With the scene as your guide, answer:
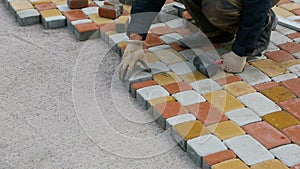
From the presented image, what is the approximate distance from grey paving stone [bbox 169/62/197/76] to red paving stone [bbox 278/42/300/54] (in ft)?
1.52

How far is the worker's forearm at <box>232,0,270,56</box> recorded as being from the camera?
6.97 ft

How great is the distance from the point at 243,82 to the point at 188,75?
232mm

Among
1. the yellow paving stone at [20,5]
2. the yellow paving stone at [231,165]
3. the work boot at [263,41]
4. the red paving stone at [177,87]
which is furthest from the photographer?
the yellow paving stone at [20,5]

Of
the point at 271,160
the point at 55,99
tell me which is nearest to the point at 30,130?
the point at 55,99

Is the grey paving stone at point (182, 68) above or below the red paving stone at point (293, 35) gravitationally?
below

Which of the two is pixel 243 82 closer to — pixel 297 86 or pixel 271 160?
pixel 297 86

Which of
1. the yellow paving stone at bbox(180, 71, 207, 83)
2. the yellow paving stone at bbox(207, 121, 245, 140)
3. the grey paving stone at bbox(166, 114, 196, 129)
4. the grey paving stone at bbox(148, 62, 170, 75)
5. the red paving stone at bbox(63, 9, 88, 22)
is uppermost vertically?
the yellow paving stone at bbox(207, 121, 245, 140)

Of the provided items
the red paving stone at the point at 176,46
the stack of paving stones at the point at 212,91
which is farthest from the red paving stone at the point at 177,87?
the red paving stone at the point at 176,46

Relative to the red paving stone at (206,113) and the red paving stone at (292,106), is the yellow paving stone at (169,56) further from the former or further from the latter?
the red paving stone at (292,106)

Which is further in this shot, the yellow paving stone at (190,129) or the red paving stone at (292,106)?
the red paving stone at (292,106)

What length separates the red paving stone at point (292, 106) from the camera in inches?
78.3

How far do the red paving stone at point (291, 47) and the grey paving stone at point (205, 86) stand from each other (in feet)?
1.52

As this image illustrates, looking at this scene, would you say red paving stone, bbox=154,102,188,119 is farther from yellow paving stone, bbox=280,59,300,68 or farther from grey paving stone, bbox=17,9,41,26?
grey paving stone, bbox=17,9,41,26

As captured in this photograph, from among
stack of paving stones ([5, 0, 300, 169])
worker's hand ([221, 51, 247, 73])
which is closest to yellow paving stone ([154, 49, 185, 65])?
stack of paving stones ([5, 0, 300, 169])
